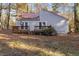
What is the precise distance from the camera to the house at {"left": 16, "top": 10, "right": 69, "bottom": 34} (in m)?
2.37

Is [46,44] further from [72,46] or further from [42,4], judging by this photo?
[42,4]

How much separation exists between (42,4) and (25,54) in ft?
1.92

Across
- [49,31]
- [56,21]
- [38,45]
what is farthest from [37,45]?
[56,21]

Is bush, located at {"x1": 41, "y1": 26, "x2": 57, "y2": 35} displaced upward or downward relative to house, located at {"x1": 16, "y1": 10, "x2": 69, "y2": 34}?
downward

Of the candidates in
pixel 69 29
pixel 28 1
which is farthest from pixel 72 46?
pixel 28 1

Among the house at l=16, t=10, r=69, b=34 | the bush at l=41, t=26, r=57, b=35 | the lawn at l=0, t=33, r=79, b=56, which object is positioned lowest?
the lawn at l=0, t=33, r=79, b=56

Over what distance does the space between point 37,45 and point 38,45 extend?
0.01 meters

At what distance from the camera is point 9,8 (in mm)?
2459

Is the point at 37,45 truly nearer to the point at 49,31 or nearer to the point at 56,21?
the point at 49,31

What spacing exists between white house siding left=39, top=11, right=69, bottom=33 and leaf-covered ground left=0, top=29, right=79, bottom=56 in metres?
0.09

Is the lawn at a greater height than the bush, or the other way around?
the bush

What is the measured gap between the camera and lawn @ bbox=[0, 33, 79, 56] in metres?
2.38

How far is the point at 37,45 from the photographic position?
Answer: 7.88 feet

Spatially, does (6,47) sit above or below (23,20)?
below
